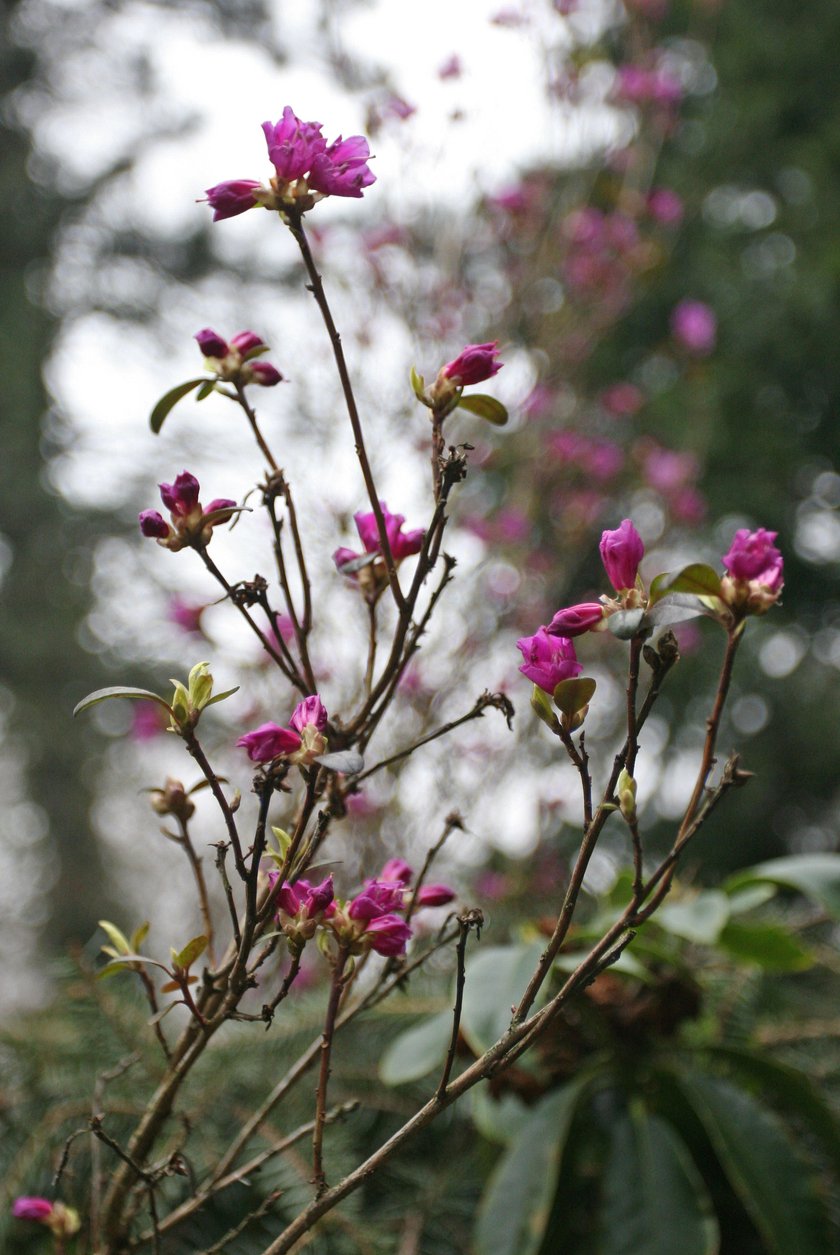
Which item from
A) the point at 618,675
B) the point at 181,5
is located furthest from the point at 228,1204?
the point at 181,5

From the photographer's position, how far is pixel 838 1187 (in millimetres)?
879

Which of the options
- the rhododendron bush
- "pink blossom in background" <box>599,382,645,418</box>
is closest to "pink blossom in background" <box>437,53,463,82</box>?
the rhododendron bush

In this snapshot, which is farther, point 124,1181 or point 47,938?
point 47,938

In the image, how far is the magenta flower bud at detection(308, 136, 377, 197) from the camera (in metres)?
0.50

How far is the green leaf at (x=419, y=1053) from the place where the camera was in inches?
32.4

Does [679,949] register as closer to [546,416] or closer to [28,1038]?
[28,1038]

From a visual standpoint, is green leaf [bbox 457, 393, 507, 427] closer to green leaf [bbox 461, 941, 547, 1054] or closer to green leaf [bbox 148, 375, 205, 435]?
green leaf [bbox 148, 375, 205, 435]

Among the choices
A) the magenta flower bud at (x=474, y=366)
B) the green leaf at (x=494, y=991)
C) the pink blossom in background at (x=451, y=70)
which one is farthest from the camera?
the pink blossom in background at (x=451, y=70)

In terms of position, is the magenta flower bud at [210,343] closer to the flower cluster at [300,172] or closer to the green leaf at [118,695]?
the flower cluster at [300,172]

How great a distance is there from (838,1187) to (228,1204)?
0.54 metres

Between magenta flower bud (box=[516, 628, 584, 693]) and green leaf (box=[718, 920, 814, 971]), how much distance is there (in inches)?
20.8

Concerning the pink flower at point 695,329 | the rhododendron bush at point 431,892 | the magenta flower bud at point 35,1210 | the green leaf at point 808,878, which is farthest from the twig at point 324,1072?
the pink flower at point 695,329

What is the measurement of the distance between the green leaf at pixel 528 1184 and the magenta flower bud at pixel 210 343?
26.9 inches

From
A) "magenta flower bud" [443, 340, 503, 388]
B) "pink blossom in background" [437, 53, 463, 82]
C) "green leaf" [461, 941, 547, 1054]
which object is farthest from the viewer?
"pink blossom in background" [437, 53, 463, 82]
